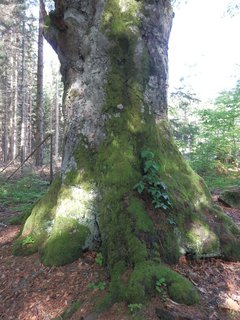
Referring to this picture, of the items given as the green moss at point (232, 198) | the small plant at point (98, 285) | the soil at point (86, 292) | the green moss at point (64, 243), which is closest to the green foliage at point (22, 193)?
the green moss at point (64, 243)

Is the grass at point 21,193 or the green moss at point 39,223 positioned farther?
the grass at point 21,193

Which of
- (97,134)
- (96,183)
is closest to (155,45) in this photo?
(97,134)

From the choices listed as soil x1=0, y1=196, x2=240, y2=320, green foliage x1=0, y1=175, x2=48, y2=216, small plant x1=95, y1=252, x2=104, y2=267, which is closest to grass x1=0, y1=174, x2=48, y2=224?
green foliage x1=0, y1=175, x2=48, y2=216

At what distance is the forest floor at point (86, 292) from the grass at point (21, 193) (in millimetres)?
3318

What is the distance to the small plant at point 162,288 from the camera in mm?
3168

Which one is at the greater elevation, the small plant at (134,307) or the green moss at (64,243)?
the green moss at (64,243)

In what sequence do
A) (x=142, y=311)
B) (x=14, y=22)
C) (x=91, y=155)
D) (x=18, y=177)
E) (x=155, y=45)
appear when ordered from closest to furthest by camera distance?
(x=142, y=311), (x=91, y=155), (x=155, y=45), (x=18, y=177), (x=14, y=22)

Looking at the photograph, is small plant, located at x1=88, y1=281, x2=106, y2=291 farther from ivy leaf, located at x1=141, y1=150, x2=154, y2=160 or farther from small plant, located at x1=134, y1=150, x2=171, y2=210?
ivy leaf, located at x1=141, y1=150, x2=154, y2=160

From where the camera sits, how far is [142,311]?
9.91ft

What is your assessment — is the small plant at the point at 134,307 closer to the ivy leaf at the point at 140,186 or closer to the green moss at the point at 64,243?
the green moss at the point at 64,243

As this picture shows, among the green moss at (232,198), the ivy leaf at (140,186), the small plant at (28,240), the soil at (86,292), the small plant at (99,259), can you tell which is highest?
the ivy leaf at (140,186)

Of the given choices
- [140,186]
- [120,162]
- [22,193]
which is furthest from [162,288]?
[22,193]

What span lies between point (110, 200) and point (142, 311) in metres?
1.45

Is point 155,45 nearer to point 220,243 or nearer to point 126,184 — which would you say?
point 126,184
